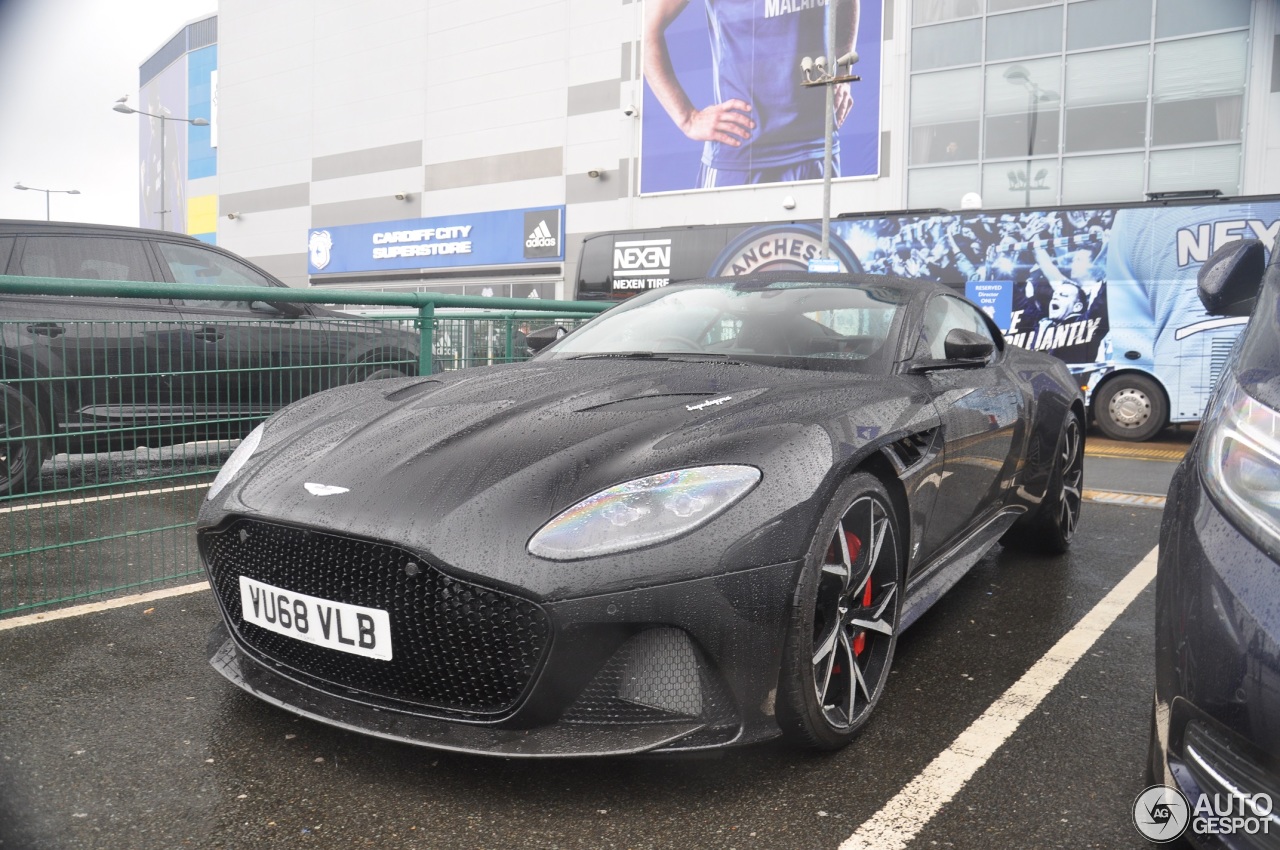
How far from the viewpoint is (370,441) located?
2605mm

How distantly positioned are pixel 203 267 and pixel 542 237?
76.8ft

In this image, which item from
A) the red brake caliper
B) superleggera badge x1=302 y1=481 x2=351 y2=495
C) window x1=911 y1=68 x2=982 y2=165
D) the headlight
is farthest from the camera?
window x1=911 y1=68 x2=982 y2=165

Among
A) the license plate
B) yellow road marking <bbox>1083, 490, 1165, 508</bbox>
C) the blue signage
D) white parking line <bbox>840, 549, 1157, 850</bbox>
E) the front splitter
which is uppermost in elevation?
the blue signage

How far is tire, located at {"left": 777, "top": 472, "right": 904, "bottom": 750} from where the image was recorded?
7.44 feet

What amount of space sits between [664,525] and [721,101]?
2432 centimetres

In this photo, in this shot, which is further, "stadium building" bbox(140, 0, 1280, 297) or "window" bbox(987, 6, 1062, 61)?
"window" bbox(987, 6, 1062, 61)

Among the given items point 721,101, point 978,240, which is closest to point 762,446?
point 978,240

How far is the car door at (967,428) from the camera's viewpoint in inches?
127

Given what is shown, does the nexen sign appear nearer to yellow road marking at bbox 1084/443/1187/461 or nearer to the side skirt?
yellow road marking at bbox 1084/443/1187/461

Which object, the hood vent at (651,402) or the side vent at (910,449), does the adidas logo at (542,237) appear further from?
the hood vent at (651,402)

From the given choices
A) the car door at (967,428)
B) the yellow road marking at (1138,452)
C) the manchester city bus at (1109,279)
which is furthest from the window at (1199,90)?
the car door at (967,428)

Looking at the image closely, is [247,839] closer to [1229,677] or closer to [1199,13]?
[1229,677]

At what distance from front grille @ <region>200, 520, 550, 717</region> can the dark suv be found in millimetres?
1663

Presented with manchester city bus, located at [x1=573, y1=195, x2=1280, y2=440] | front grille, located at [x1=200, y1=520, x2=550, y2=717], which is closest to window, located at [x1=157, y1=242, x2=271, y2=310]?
A: front grille, located at [x1=200, y1=520, x2=550, y2=717]
